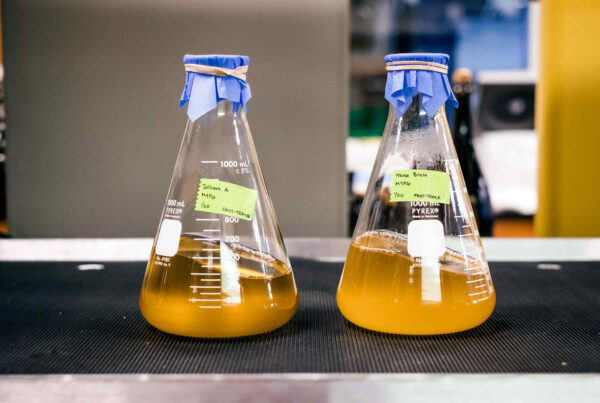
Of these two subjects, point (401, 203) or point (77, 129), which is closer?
point (401, 203)

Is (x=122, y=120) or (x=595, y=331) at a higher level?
(x=122, y=120)

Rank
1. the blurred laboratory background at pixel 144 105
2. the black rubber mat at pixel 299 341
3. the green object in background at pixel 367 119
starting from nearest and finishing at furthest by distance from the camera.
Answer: the black rubber mat at pixel 299 341
the blurred laboratory background at pixel 144 105
the green object in background at pixel 367 119

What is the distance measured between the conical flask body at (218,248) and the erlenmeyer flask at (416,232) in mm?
105

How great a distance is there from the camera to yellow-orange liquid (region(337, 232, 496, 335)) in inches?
23.2

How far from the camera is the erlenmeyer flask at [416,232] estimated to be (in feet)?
1.94

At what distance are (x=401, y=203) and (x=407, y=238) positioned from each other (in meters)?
0.04

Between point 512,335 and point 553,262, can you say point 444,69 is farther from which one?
point 553,262

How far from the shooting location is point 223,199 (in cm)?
62

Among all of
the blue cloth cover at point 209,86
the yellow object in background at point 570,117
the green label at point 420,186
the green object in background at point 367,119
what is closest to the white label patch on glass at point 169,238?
the blue cloth cover at point 209,86

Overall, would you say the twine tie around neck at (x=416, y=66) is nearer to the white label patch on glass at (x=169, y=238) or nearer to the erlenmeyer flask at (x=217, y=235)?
the erlenmeyer flask at (x=217, y=235)

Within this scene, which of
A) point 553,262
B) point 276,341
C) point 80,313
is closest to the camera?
point 276,341

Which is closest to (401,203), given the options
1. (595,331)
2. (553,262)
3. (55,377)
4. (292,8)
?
(595,331)

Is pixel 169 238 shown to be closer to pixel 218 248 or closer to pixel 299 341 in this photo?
pixel 218 248

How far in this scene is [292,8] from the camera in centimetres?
132
